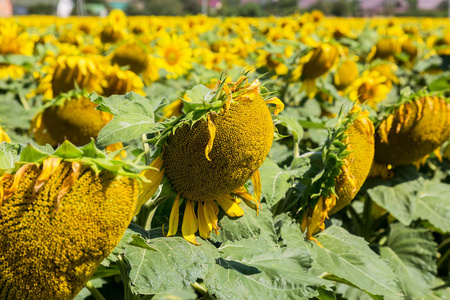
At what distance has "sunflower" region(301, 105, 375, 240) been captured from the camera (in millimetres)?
1497

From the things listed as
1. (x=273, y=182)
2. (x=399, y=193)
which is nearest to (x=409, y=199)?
(x=399, y=193)

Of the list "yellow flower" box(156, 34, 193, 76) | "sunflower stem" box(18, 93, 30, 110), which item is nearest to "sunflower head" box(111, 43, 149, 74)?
"yellow flower" box(156, 34, 193, 76)

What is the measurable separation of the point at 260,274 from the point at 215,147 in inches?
14.9

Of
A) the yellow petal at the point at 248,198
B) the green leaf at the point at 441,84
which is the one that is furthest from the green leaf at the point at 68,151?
the green leaf at the point at 441,84

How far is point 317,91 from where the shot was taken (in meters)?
3.26

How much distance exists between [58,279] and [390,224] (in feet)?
6.65

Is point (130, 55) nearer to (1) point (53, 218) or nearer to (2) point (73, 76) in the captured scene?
(2) point (73, 76)

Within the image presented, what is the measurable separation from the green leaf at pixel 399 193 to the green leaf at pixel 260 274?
2.70 ft

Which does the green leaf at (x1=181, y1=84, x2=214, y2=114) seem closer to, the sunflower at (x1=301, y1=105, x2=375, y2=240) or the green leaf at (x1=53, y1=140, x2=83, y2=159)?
the green leaf at (x1=53, y1=140, x2=83, y2=159)

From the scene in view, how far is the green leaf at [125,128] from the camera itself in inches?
42.6

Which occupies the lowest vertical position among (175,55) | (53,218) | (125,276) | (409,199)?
(409,199)

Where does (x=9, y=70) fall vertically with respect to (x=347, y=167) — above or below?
below

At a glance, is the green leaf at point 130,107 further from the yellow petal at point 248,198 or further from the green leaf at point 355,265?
the green leaf at point 355,265

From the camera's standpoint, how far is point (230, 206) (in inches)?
49.5
